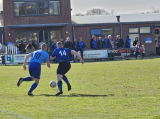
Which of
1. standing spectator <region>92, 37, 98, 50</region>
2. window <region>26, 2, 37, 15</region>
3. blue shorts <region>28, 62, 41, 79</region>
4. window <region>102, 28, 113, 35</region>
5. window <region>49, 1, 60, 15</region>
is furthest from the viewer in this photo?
window <region>102, 28, 113, 35</region>

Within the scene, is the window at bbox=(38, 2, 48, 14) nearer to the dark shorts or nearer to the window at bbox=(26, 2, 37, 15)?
the window at bbox=(26, 2, 37, 15)

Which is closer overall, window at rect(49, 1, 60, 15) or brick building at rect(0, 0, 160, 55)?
brick building at rect(0, 0, 160, 55)

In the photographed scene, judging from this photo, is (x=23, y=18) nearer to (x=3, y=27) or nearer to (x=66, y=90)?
(x=3, y=27)

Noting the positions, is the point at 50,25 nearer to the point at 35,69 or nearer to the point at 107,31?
the point at 107,31

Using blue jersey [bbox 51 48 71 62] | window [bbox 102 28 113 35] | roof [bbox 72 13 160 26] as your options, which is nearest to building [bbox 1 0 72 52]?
roof [bbox 72 13 160 26]

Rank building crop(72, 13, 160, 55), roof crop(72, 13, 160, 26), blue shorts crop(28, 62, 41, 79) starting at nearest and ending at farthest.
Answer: blue shorts crop(28, 62, 41, 79)
building crop(72, 13, 160, 55)
roof crop(72, 13, 160, 26)

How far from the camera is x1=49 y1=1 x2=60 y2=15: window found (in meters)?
35.1

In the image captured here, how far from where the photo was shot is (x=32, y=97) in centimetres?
1104

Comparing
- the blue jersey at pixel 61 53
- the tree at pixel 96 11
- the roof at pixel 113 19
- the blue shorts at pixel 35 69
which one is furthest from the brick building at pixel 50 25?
the tree at pixel 96 11

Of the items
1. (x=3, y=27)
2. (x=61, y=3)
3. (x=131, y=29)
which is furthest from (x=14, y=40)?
(x=131, y=29)

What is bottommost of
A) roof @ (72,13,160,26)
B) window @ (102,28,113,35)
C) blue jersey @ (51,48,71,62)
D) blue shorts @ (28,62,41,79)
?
blue shorts @ (28,62,41,79)

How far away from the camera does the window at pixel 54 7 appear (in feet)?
115

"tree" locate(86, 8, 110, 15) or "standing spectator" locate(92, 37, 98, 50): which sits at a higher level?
"tree" locate(86, 8, 110, 15)

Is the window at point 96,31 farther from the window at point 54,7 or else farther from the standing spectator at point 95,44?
the standing spectator at point 95,44
